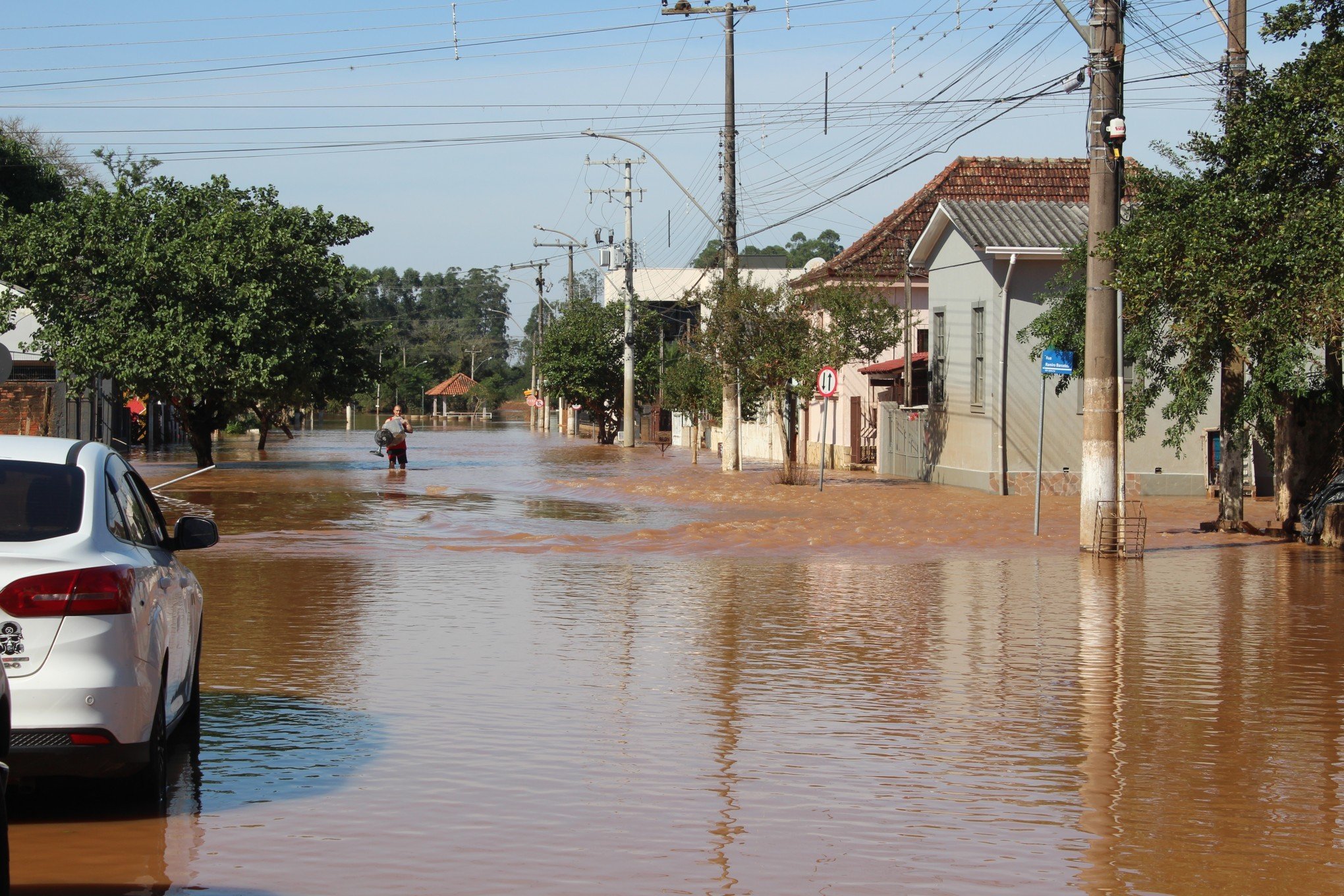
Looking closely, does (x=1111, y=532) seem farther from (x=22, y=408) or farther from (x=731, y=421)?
(x=22, y=408)

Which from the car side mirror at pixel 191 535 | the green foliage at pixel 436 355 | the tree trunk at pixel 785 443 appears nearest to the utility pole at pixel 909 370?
the tree trunk at pixel 785 443

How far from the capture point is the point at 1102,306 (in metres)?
18.0

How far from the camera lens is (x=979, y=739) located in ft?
26.3

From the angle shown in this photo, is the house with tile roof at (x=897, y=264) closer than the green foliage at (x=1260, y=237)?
No

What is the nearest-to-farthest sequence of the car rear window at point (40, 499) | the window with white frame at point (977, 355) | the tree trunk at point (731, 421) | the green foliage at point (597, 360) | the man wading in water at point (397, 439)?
1. the car rear window at point (40, 499)
2. the window with white frame at point (977, 355)
3. the tree trunk at point (731, 421)
4. the man wading in water at point (397, 439)
5. the green foliage at point (597, 360)

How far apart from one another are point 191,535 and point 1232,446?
16.5m

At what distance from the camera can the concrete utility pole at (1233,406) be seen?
20.1 meters

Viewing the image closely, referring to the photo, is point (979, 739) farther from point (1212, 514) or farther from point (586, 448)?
point (586, 448)

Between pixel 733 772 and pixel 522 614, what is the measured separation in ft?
19.6

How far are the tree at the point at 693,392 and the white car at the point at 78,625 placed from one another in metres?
32.3

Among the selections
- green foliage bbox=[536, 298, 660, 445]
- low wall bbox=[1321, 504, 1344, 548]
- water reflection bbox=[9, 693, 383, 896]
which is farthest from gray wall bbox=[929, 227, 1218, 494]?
green foliage bbox=[536, 298, 660, 445]

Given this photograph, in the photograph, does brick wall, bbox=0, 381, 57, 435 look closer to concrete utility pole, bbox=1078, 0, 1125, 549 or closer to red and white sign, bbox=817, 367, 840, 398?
red and white sign, bbox=817, 367, 840, 398

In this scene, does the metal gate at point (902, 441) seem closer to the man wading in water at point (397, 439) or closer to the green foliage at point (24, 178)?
the man wading in water at point (397, 439)

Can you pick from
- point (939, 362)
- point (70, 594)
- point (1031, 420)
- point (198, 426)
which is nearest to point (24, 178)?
point (198, 426)
